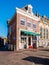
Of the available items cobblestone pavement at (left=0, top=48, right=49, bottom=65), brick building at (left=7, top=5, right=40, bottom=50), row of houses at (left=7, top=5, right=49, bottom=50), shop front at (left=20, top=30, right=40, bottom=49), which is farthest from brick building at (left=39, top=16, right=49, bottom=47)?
cobblestone pavement at (left=0, top=48, right=49, bottom=65)

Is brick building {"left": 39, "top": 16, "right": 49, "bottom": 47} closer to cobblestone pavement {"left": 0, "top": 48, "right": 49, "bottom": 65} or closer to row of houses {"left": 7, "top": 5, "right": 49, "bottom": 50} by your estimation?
row of houses {"left": 7, "top": 5, "right": 49, "bottom": 50}

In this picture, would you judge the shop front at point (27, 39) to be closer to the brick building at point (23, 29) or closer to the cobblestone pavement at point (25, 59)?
the brick building at point (23, 29)

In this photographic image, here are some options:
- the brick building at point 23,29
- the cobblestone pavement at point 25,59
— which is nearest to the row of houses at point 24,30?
the brick building at point 23,29

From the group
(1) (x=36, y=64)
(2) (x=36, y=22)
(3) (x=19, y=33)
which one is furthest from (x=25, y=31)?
(1) (x=36, y=64)

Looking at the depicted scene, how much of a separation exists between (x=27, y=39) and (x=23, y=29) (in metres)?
2.36

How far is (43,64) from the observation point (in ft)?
33.3

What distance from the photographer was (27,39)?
86.0 ft

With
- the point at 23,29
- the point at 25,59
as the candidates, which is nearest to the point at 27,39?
the point at 23,29

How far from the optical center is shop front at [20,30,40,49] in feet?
82.0

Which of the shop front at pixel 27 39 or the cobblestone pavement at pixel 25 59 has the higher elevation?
the shop front at pixel 27 39

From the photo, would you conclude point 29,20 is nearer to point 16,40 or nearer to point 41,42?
point 16,40

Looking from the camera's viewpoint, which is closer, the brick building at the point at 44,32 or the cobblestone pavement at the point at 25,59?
the cobblestone pavement at the point at 25,59

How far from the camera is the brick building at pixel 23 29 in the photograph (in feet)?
78.2

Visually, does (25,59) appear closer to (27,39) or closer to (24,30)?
(24,30)
